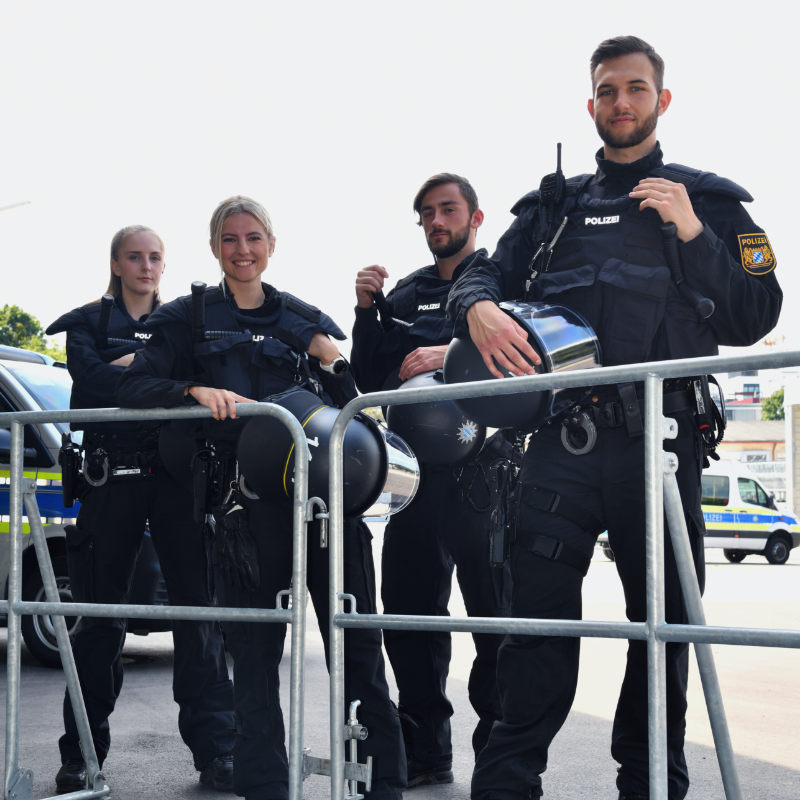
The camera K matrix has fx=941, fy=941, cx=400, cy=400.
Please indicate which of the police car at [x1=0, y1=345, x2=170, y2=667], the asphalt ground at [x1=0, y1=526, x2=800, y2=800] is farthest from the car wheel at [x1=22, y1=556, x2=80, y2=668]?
the asphalt ground at [x1=0, y1=526, x2=800, y2=800]

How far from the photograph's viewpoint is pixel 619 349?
9.37 ft

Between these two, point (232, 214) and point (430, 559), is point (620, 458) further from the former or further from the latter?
point (232, 214)

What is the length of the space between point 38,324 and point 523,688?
51.4 meters

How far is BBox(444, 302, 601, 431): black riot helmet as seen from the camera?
2.74m

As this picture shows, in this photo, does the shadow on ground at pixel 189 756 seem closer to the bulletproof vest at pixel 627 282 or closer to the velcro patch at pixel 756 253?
the bulletproof vest at pixel 627 282

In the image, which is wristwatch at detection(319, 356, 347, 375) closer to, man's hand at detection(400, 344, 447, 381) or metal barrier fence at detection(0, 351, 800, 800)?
man's hand at detection(400, 344, 447, 381)

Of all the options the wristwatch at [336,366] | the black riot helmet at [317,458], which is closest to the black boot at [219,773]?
the black riot helmet at [317,458]

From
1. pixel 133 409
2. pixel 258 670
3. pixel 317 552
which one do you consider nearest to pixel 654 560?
pixel 317 552

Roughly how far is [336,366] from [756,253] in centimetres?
149

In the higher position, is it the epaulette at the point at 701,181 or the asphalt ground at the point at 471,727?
the epaulette at the point at 701,181

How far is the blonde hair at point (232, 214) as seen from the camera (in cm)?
358

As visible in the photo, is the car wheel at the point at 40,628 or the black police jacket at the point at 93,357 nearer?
the black police jacket at the point at 93,357

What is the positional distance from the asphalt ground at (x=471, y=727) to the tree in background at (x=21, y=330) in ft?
136

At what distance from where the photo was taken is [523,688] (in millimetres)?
2654
